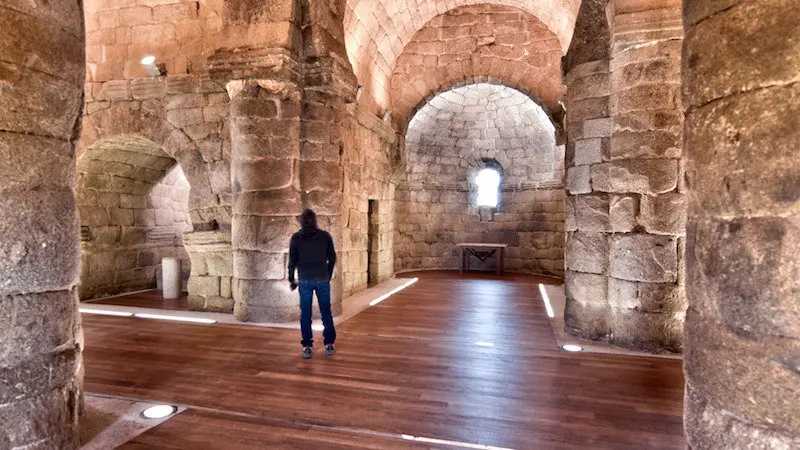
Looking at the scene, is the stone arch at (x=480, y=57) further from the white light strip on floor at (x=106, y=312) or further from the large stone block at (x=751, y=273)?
the large stone block at (x=751, y=273)

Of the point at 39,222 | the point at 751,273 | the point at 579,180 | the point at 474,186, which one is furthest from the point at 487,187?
the point at 751,273

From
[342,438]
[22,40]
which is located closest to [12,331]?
[22,40]

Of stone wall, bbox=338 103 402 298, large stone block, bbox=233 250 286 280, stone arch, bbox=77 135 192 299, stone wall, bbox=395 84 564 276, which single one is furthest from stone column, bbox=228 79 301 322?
stone wall, bbox=395 84 564 276

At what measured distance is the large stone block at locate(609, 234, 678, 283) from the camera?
457cm

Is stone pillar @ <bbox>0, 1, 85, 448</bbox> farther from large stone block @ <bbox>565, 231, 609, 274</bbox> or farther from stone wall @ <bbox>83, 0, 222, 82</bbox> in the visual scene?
large stone block @ <bbox>565, 231, 609, 274</bbox>

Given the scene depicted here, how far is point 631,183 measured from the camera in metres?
4.68

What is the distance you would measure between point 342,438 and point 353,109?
560 cm

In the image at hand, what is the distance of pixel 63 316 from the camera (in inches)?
96.6

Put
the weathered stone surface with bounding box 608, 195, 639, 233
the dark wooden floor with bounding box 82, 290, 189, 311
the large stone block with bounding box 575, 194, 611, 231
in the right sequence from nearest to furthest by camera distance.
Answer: the weathered stone surface with bounding box 608, 195, 639, 233 < the large stone block with bounding box 575, 194, 611, 231 < the dark wooden floor with bounding box 82, 290, 189, 311

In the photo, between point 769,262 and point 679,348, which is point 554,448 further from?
point 679,348

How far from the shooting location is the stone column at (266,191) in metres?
5.73

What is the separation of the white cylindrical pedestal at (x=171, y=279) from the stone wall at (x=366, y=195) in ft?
8.87

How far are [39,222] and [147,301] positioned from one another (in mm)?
5601

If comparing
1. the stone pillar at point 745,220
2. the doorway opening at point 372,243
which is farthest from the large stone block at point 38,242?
the doorway opening at point 372,243
